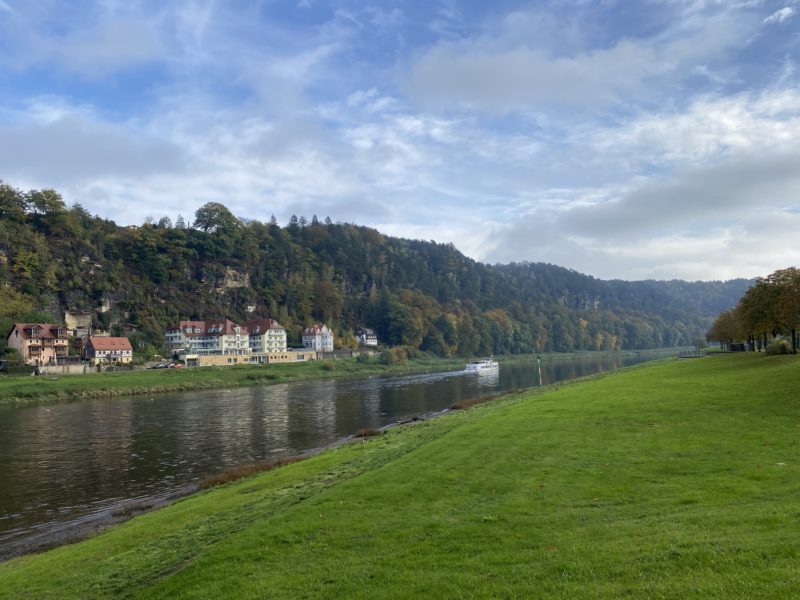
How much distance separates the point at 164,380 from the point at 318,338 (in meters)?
74.6

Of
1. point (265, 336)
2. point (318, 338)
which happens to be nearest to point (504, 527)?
point (265, 336)

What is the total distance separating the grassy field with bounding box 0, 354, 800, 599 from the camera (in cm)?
829

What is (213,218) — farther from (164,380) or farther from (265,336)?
(164,380)

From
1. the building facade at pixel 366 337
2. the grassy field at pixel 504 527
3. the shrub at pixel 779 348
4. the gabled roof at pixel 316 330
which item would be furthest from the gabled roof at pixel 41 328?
the shrub at pixel 779 348

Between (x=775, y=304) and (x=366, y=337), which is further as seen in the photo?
(x=366, y=337)

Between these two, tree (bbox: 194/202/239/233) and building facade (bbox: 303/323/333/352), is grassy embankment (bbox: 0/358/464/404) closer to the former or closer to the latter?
building facade (bbox: 303/323/333/352)

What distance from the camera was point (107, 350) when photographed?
108m

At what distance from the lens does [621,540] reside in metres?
9.49

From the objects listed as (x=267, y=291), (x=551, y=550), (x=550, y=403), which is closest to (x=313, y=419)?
(x=550, y=403)

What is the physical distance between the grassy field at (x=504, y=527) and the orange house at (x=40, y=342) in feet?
310

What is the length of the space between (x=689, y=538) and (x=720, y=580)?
72.2 inches

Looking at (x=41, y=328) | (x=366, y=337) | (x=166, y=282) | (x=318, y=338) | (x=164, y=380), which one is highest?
(x=166, y=282)

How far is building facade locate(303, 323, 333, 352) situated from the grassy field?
139m

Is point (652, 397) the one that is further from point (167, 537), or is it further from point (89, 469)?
point (89, 469)
